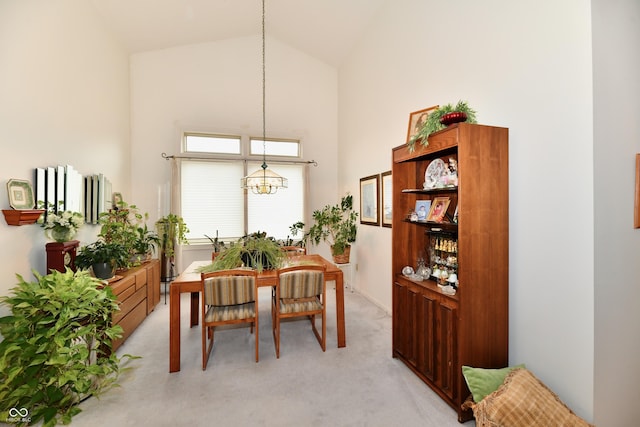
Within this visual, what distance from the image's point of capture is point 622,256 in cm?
160

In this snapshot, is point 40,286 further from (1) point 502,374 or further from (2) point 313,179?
(2) point 313,179

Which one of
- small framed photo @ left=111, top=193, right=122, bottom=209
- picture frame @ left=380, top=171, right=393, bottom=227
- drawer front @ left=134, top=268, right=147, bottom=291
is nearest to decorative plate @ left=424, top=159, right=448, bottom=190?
picture frame @ left=380, top=171, right=393, bottom=227

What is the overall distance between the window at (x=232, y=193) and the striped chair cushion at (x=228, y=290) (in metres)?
2.74

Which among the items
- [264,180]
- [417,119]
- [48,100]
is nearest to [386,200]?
[417,119]

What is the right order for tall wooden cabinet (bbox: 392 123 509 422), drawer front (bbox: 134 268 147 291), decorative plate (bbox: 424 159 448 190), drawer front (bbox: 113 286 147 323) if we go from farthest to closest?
drawer front (bbox: 134 268 147 291), drawer front (bbox: 113 286 147 323), decorative plate (bbox: 424 159 448 190), tall wooden cabinet (bbox: 392 123 509 422)

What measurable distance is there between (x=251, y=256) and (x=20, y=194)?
1954 millimetres

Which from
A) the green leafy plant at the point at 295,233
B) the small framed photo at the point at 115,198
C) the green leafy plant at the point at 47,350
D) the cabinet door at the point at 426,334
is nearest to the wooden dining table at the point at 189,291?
the green leafy plant at the point at 47,350

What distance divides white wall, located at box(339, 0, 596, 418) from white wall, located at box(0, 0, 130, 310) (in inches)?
130

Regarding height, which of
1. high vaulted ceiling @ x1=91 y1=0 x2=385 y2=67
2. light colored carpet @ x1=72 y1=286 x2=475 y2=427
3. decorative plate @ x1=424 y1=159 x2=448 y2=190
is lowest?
light colored carpet @ x1=72 y1=286 x2=475 y2=427

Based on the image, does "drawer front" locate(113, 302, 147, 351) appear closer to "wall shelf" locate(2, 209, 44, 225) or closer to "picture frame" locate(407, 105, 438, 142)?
"wall shelf" locate(2, 209, 44, 225)

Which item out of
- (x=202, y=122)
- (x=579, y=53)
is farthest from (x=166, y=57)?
(x=579, y=53)

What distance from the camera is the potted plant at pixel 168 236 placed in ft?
14.6

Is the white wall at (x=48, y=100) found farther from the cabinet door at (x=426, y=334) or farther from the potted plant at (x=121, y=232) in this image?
the cabinet door at (x=426, y=334)

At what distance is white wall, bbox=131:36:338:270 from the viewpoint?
478 centimetres
